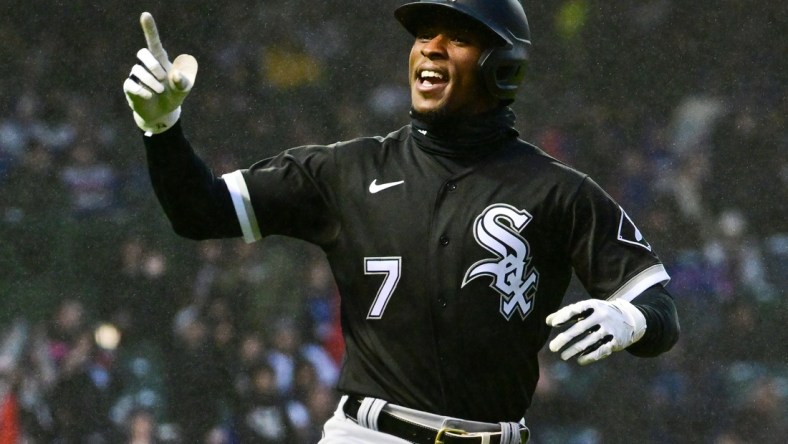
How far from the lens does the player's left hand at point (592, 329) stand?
327cm

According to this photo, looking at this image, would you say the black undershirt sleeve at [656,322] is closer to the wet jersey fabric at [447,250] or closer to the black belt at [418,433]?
the wet jersey fabric at [447,250]

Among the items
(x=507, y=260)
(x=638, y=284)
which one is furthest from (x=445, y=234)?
(x=638, y=284)

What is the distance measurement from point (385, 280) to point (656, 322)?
2.36 feet

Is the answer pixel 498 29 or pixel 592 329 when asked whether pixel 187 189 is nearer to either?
pixel 498 29

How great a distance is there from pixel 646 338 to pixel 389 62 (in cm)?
382

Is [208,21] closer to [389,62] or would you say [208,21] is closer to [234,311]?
[389,62]

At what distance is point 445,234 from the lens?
143 inches

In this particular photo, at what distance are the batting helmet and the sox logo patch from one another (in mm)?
367

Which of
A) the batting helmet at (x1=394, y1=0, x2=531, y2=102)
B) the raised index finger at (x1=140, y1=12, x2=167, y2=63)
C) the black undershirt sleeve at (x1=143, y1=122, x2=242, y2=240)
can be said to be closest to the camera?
the raised index finger at (x1=140, y1=12, x2=167, y2=63)

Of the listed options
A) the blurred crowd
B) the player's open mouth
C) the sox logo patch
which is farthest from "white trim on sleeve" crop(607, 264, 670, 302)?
the blurred crowd

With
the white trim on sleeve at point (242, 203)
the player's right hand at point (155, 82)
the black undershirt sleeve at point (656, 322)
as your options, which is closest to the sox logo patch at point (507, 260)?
the black undershirt sleeve at point (656, 322)

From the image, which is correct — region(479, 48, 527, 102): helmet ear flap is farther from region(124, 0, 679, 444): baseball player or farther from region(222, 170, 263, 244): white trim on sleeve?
region(222, 170, 263, 244): white trim on sleeve

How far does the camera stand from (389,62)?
7.14 metres

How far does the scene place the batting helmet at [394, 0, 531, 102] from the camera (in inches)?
146
